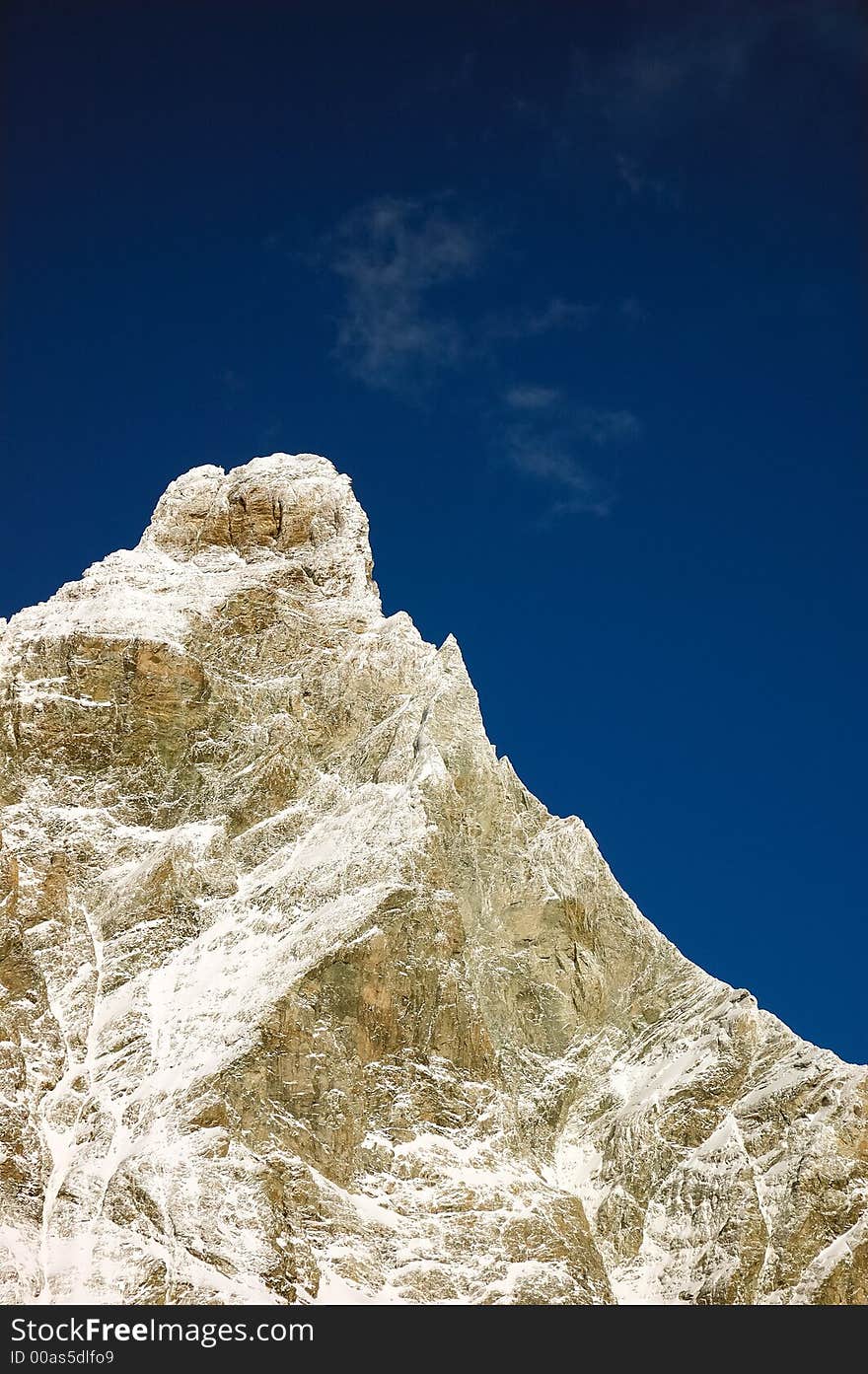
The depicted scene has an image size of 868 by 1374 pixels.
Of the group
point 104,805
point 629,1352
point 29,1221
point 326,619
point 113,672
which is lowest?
point 629,1352

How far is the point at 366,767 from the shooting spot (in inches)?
6339

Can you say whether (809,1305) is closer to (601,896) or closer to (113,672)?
(601,896)

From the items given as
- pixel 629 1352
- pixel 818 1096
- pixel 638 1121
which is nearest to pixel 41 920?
pixel 638 1121

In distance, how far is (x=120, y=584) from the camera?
182750 millimetres

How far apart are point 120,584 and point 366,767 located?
3836 centimetres

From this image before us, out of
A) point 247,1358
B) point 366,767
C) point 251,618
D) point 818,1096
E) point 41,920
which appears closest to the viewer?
point 247,1358

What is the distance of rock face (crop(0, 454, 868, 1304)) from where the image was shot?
400ft

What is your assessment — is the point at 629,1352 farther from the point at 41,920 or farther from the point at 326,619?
the point at 326,619

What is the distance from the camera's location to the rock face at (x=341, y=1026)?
4796 inches

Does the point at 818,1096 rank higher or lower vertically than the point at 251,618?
lower

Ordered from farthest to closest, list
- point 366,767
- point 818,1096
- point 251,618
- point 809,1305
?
point 251,618 → point 366,767 → point 818,1096 → point 809,1305

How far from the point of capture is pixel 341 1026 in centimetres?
13088

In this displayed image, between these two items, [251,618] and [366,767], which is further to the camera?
[251,618]

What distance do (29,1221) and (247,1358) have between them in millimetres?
47423
